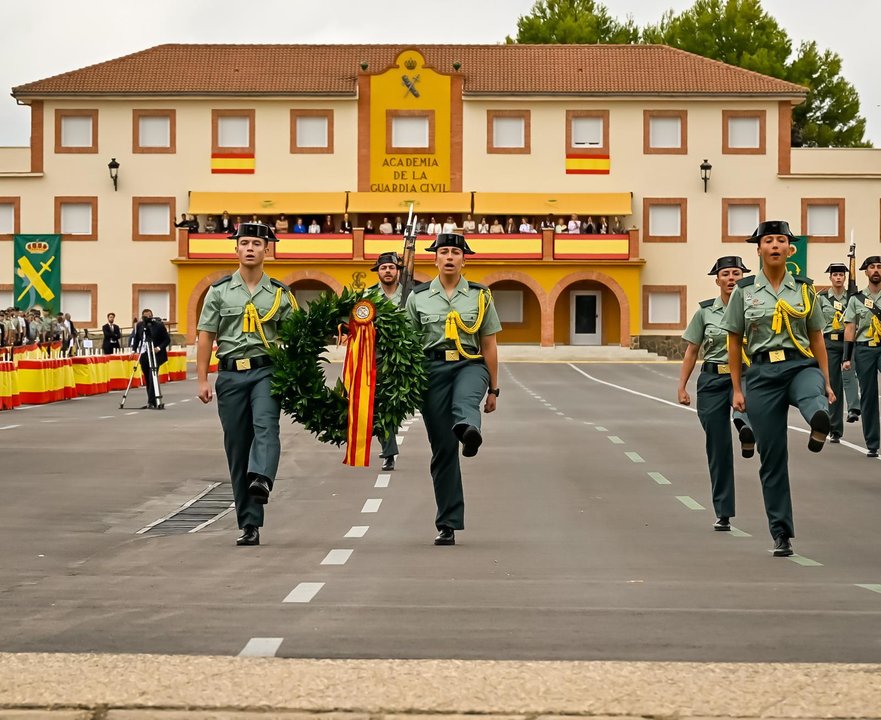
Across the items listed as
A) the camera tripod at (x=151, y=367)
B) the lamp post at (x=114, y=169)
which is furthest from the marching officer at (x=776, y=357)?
the lamp post at (x=114, y=169)

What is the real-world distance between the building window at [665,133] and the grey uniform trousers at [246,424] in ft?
220

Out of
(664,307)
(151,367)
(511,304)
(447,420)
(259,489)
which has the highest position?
(511,304)

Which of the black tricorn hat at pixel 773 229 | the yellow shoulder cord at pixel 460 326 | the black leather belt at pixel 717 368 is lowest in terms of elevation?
the black leather belt at pixel 717 368

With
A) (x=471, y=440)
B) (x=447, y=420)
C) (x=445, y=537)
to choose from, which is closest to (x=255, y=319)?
(x=447, y=420)

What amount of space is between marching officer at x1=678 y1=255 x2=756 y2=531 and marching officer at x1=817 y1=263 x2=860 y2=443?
788 cm

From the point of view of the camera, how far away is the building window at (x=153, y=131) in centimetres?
7769

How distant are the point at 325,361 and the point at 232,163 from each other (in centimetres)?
6639

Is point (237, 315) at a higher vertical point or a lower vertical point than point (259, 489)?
higher

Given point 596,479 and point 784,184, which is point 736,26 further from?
point 596,479

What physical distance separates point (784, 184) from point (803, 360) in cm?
6783

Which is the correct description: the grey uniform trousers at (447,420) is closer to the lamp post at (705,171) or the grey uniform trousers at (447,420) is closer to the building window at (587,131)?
the lamp post at (705,171)

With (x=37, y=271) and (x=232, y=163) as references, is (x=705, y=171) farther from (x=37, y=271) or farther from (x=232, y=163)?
(x=37, y=271)

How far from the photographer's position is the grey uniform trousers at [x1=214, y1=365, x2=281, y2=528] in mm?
12148

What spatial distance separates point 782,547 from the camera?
1159 cm
